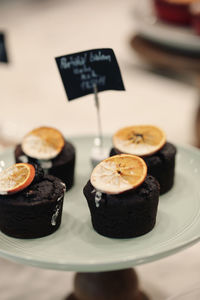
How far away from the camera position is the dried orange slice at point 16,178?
122 centimetres

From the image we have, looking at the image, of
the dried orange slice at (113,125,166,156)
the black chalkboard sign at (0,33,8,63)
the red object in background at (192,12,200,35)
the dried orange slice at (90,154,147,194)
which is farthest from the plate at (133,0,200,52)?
the dried orange slice at (90,154,147,194)

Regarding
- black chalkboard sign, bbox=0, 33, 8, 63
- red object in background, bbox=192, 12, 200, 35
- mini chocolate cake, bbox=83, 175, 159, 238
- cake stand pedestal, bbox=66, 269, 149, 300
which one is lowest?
cake stand pedestal, bbox=66, 269, 149, 300

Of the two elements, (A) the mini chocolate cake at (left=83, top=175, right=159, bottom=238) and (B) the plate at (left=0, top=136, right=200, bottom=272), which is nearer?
(B) the plate at (left=0, top=136, right=200, bottom=272)

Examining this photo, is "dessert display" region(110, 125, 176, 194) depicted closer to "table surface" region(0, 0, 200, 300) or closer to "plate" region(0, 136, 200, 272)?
"plate" region(0, 136, 200, 272)

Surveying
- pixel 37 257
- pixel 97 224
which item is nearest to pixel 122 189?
pixel 97 224

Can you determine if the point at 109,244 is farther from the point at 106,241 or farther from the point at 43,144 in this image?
the point at 43,144

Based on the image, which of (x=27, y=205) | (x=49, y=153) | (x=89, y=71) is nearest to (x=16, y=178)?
(x=27, y=205)

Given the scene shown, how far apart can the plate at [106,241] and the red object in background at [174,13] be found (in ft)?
5.20

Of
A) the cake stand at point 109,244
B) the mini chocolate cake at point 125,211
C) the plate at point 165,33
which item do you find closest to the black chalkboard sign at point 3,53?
the cake stand at point 109,244

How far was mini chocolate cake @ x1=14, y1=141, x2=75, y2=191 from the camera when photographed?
1457mm

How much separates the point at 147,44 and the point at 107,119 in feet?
1.71

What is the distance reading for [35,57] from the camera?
11.6ft

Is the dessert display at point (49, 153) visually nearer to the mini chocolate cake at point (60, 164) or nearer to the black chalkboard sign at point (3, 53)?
the mini chocolate cake at point (60, 164)

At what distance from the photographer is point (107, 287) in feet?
4.40
